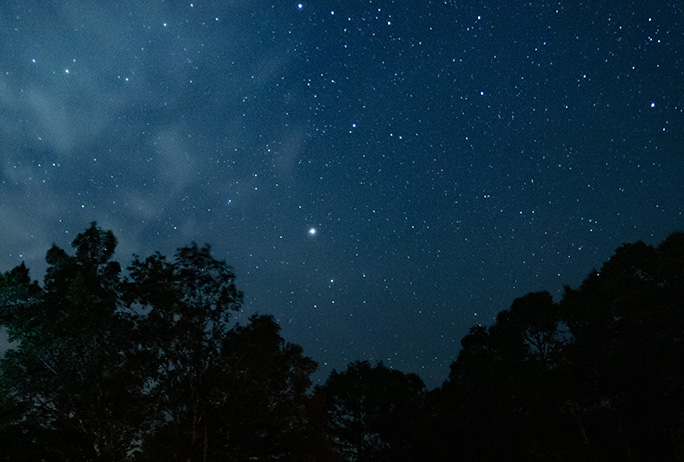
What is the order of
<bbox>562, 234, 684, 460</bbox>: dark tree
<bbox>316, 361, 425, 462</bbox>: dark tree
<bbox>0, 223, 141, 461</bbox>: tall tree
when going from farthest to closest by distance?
<bbox>316, 361, 425, 462</bbox>: dark tree → <bbox>562, 234, 684, 460</bbox>: dark tree → <bbox>0, 223, 141, 461</bbox>: tall tree

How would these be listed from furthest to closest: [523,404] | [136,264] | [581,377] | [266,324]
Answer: [523,404], [581,377], [266,324], [136,264]

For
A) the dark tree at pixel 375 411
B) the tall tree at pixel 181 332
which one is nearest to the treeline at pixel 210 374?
the tall tree at pixel 181 332

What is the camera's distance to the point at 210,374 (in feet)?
57.8

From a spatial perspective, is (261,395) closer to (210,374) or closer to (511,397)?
(210,374)

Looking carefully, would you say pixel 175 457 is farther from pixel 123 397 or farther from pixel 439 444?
pixel 439 444

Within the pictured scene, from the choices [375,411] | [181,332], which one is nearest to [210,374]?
[181,332]

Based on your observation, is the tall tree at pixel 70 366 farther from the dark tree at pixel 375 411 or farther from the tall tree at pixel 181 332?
the dark tree at pixel 375 411

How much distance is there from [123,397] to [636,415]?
23.3m

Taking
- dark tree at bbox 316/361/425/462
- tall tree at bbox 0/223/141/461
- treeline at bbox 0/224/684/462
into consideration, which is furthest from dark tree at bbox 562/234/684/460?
tall tree at bbox 0/223/141/461

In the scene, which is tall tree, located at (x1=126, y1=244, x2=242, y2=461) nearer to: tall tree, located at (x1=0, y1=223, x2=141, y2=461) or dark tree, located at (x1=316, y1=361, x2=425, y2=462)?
tall tree, located at (x1=0, y1=223, x2=141, y2=461)

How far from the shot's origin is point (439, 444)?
28.9 metres

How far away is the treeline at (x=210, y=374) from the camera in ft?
56.0

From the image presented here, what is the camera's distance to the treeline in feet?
56.0

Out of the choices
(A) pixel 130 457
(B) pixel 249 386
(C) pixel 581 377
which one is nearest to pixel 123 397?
(A) pixel 130 457
